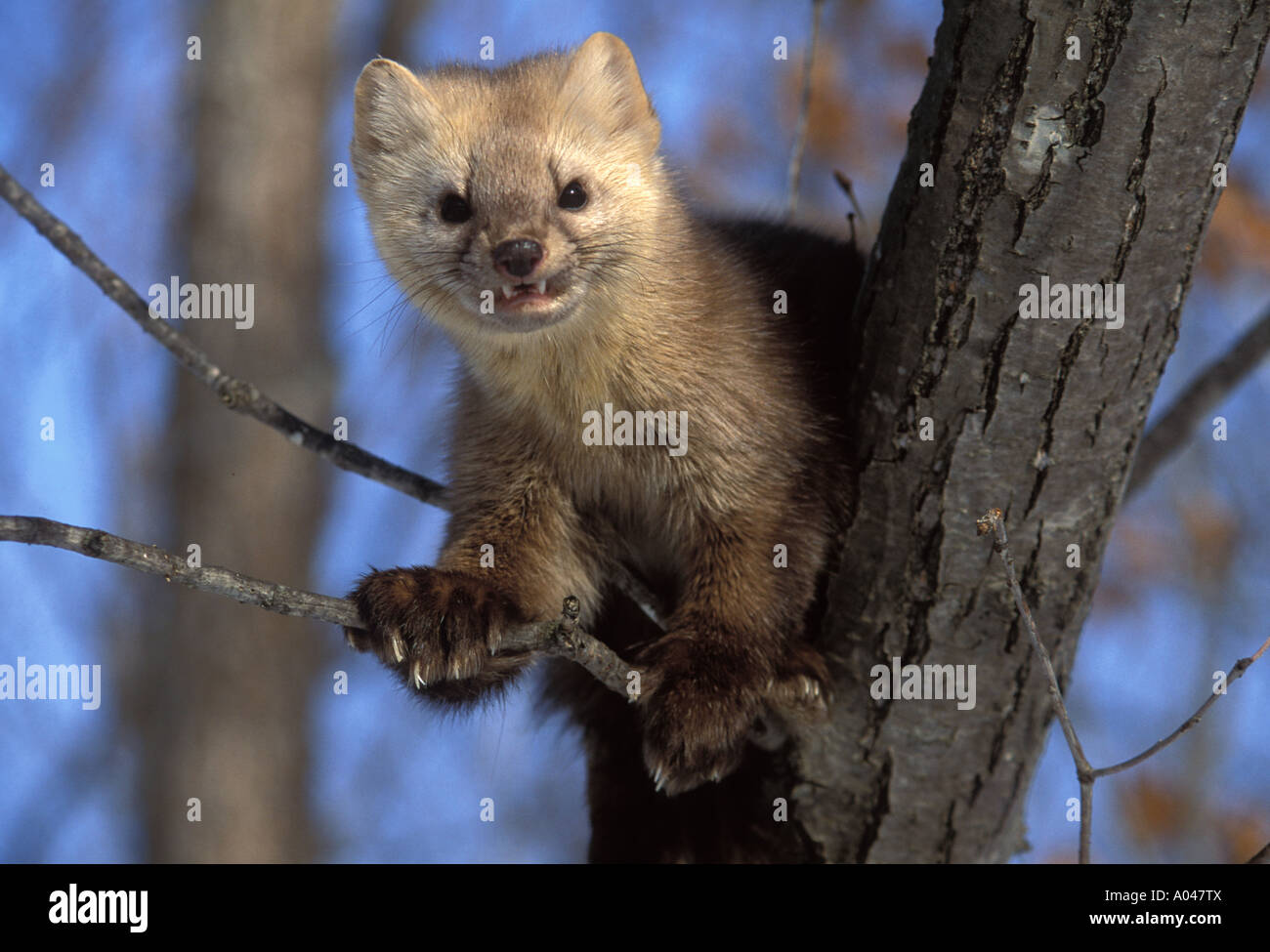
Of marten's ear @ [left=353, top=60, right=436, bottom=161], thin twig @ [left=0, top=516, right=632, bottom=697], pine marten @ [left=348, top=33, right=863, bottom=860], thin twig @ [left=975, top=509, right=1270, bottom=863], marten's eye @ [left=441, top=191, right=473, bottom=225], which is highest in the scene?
marten's ear @ [left=353, top=60, right=436, bottom=161]

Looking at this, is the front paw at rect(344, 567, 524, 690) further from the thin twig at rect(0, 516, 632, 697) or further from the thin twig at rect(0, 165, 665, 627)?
the thin twig at rect(0, 165, 665, 627)

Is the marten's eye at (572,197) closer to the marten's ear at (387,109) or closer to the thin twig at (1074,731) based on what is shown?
the marten's ear at (387,109)

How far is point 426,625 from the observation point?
334 centimetres

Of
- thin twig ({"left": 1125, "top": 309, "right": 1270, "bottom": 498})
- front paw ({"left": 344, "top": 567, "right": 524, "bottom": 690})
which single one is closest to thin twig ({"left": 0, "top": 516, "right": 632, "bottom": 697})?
front paw ({"left": 344, "top": 567, "right": 524, "bottom": 690})

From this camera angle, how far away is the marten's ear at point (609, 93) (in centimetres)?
383

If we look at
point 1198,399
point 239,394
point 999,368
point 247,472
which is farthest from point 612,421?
point 247,472

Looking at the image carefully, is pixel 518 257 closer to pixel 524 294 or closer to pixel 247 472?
pixel 524 294

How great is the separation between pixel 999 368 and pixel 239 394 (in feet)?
6.96

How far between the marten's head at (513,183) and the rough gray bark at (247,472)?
421cm

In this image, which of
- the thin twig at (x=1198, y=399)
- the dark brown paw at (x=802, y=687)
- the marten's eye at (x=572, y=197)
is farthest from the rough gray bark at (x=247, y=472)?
the thin twig at (x=1198, y=399)

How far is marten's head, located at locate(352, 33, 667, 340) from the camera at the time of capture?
3469mm

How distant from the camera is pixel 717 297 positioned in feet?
12.7
